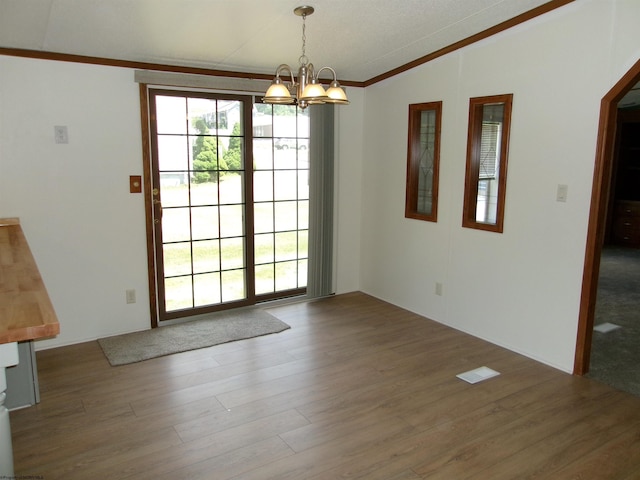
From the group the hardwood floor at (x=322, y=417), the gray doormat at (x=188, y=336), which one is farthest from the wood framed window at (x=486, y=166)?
the gray doormat at (x=188, y=336)

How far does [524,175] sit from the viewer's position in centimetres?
372

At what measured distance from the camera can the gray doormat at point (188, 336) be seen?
12.5 ft

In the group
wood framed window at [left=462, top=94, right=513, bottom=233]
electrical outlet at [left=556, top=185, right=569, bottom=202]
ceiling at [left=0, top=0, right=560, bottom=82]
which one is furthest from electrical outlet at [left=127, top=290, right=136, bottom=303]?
electrical outlet at [left=556, top=185, right=569, bottom=202]

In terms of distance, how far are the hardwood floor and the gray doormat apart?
118 mm

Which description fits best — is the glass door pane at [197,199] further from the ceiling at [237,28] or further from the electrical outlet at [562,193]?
the electrical outlet at [562,193]

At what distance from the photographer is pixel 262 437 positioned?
2709 millimetres

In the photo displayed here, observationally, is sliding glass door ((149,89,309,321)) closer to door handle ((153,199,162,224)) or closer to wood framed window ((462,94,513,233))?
door handle ((153,199,162,224))

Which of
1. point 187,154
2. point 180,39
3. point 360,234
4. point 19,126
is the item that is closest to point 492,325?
point 360,234

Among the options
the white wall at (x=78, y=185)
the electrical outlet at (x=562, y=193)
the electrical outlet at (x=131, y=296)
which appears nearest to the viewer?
the electrical outlet at (x=562, y=193)

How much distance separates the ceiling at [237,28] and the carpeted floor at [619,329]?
106 inches

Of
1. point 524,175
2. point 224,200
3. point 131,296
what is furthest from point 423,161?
point 131,296

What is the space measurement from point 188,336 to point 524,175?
9.98 ft

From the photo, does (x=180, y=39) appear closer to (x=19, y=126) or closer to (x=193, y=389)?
(x=19, y=126)

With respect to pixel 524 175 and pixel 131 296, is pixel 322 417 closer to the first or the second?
→ pixel 131 296
